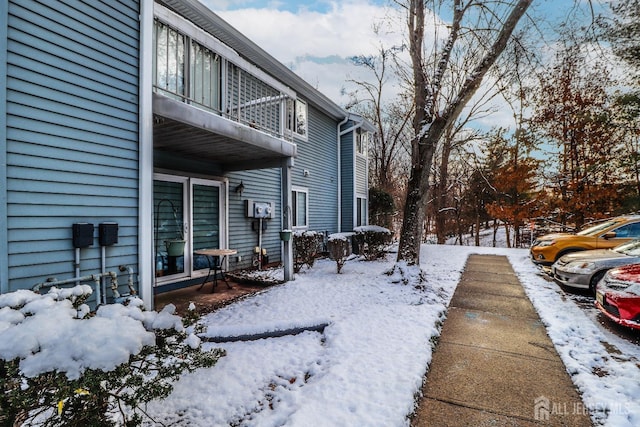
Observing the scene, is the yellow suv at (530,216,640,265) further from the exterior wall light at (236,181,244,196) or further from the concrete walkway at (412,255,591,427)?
the exterior wall light at (236,181,244,196)

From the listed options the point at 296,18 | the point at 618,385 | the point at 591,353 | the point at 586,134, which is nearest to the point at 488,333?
the point at 591,353

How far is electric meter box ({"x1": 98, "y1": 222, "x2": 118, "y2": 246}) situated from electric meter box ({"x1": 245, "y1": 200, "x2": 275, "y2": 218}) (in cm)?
416

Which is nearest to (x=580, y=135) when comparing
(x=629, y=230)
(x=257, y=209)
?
(x=629, y=230)

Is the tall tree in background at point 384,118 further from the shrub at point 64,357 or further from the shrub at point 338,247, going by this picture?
the shrub at point 64,357

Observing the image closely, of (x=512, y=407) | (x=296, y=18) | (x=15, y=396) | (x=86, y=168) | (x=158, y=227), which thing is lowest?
(x=512, y=407)

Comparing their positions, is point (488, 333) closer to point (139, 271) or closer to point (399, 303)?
point (399, 303)

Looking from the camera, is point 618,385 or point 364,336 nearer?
point 618,385

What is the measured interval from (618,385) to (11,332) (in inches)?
173

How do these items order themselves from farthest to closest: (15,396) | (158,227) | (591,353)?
1. (158,227)
2. (591,353)
3. (15,396)

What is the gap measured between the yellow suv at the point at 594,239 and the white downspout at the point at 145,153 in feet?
27.9

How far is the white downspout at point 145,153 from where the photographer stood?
3.73m

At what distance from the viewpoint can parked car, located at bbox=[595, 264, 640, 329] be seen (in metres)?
3.56

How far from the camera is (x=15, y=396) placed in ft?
4.65

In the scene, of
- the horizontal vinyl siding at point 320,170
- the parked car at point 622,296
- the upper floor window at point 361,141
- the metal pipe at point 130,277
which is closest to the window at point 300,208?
the horizontal vinyl siding at point 320,170
